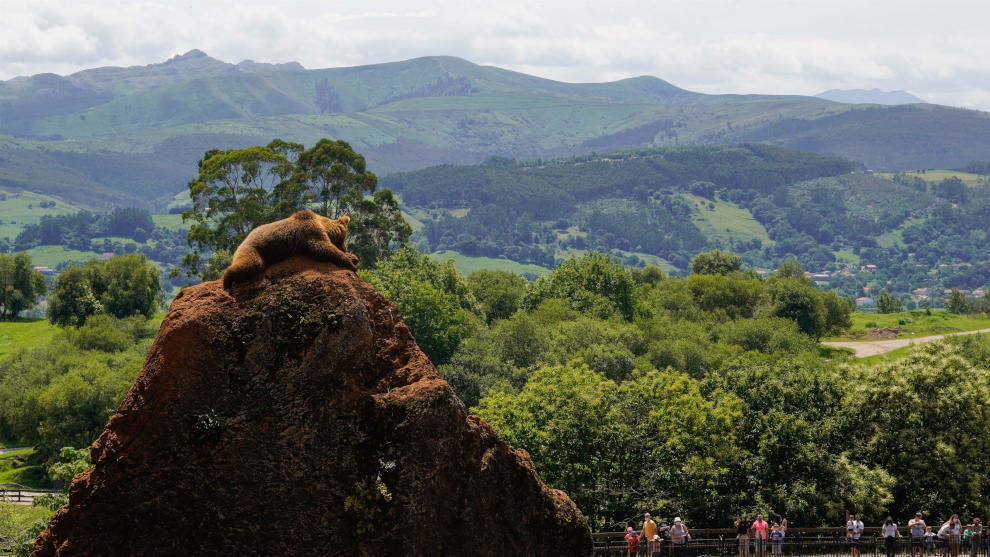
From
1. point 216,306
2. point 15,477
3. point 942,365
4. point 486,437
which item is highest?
point 216,306

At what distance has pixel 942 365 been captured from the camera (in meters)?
42.5

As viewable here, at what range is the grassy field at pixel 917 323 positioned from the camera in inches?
4274

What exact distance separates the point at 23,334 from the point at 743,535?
95336 mm

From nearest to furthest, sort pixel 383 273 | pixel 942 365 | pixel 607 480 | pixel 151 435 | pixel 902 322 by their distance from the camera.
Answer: pixel 151 435 < pixel 607 480 < pixel 942 365 < pixel 383 273 < pixel 902 322

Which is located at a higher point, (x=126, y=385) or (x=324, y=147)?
(x=324, y=147)

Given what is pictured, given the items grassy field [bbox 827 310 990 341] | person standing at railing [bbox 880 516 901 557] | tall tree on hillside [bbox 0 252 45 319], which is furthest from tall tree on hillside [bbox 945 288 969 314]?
tall tree on hillside [bbox 0 252 45 319]

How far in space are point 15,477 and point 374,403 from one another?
6617cm

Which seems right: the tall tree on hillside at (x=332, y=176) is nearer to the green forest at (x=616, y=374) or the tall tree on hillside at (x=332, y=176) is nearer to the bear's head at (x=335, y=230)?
the green forest at (x=616, y=374)

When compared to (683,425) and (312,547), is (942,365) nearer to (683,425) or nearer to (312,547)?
(683,425)

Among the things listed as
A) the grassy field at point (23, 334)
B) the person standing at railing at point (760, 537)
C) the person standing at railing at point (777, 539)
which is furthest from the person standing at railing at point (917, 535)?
the grassy field at point (23, 334)

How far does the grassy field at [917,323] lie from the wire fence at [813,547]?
256ft

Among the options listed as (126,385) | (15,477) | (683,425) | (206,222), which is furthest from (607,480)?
(206,222)

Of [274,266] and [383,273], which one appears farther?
[383,273]

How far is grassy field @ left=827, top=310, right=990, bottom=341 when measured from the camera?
356 ft
